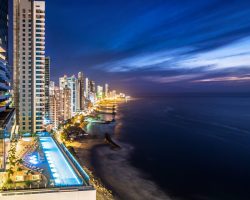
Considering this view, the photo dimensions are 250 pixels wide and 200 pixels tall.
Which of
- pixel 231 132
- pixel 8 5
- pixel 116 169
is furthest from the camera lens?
pixel 231 132

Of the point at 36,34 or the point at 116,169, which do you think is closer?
the point at 116,169

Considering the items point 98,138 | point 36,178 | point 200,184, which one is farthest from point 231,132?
point 36,178

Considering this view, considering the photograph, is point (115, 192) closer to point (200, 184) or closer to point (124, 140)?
point (200, 184)

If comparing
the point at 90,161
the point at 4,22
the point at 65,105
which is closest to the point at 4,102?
the point at 4,22

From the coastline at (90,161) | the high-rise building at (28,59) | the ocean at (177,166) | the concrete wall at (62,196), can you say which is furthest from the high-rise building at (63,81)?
the concrete wall at (62,196)

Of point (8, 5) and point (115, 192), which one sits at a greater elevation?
point (8, 5)

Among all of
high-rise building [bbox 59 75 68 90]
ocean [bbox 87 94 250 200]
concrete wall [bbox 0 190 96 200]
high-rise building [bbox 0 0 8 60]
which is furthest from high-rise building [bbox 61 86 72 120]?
concrete wall [bbox 0 190 96 200]

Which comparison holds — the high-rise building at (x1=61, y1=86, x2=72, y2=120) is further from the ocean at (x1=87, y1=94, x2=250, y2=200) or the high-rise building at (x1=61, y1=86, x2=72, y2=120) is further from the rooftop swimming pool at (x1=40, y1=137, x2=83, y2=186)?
the rooftop swimming pool at (x1=40, y1=137, x2=83, y2=186)
